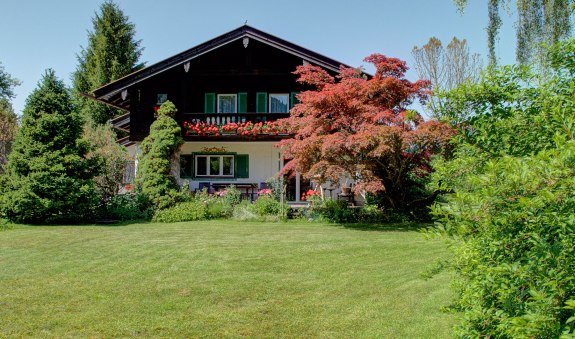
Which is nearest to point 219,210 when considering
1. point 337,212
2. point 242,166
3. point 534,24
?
point 337,212

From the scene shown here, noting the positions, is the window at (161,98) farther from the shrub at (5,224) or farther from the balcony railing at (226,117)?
the shrub at (5,224)

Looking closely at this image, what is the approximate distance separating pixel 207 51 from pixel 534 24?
15.5 m

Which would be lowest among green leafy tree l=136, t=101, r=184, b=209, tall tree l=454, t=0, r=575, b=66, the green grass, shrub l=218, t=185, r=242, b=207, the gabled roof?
the green grass

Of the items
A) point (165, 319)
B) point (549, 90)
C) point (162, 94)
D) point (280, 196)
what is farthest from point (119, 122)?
point (549, 90)

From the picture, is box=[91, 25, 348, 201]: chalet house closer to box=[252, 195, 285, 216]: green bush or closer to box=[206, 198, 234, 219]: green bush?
box=[206, 198, 234, 219]: green bush

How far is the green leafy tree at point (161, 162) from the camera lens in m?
17.0

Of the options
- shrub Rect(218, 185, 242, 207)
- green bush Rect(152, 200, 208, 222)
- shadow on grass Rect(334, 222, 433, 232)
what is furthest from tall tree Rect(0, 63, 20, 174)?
shadow on grass Rect(334, 222, 433, 232)

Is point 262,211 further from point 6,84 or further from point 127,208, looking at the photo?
point 6,84

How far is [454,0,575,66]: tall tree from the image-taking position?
7.65 meters

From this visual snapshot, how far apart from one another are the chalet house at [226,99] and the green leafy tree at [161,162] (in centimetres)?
203

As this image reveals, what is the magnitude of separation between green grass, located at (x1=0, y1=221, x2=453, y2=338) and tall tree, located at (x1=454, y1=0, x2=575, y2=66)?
409 cm

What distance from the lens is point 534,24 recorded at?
26.3ft

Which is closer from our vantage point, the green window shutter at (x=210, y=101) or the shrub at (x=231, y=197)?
the shrub at (x=231, y=197)

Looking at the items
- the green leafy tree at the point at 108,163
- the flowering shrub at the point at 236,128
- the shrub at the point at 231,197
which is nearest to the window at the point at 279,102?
the flowering shrub at the point at 236,128
